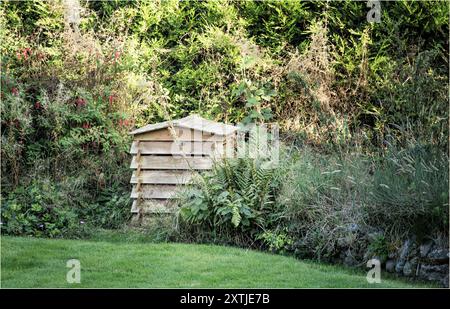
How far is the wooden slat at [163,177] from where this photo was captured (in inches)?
284

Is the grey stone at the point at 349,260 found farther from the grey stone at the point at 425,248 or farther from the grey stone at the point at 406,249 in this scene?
the grey stone at the point at 425,248

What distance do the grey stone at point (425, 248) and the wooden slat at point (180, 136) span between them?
9.10 ft

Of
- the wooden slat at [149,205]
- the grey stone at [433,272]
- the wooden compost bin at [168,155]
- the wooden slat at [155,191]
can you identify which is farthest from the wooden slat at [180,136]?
the grey stone at [433,272]

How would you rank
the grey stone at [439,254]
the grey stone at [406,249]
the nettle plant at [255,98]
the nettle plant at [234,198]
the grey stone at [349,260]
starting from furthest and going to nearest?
1. the nettle plant at [255,98]
2. the nettle plant at [234,198]
3. the grey stone at [349,260]
4. the grey stone at [406,249]
5. the grey stone at [439,254]

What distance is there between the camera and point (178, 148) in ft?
23.6

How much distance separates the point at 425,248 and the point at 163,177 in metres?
3.19

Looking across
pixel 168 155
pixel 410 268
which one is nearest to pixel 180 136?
pixel 168 155

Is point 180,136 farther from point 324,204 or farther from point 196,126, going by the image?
point 324,204

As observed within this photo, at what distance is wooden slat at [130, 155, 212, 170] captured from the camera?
7.13 metres

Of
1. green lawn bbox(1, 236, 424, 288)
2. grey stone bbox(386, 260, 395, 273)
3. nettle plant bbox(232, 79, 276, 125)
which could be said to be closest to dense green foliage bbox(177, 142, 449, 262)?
grey stone bbox(386, 260, 395, 273)

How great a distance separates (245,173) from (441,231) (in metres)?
2.10

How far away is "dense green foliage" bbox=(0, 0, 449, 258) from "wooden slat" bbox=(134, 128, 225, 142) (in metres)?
0.31

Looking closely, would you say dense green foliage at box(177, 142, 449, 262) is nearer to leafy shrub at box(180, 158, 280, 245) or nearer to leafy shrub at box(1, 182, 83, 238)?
leafy shrub at box(180, 158, 280, 245)

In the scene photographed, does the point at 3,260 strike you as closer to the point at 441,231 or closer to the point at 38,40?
the point at 441,231
